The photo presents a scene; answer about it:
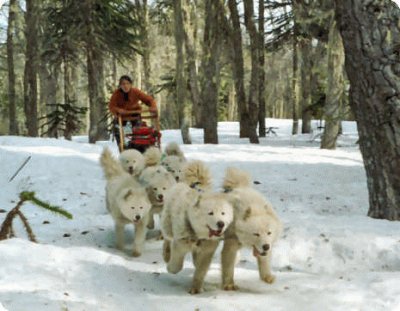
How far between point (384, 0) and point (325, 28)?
9861 mm

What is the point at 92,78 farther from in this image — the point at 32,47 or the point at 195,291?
the point at 195,291

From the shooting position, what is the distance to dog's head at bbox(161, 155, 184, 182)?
24.5ft

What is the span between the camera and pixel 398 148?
603cm

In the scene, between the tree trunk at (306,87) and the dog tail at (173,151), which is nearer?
the dog tail at (173,151)

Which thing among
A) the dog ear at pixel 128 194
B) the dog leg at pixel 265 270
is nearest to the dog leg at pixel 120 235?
the dog ear at pixel 128 194

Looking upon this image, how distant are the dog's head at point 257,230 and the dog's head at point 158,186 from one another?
216cm

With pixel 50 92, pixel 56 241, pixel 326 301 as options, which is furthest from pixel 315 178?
pixel 50 92

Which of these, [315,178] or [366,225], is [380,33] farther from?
[315,178]

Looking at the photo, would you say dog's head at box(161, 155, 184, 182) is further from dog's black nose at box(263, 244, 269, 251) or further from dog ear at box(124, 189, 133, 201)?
dog's black nose at box(263, 244, 269, 251)

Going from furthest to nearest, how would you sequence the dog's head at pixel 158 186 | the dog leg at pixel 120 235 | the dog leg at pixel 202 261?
1. the dog's head at pixel 158 186
2. the dog leg at pixel 120 235
3. the dog leg at pixel 202 261

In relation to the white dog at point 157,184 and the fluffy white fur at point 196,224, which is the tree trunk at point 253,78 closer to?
the white dog at point 157,184

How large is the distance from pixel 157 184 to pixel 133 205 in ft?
2.22

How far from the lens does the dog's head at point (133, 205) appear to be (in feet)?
19.2

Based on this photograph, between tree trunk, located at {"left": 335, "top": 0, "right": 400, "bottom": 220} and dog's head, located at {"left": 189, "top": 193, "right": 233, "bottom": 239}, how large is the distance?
107 inches
